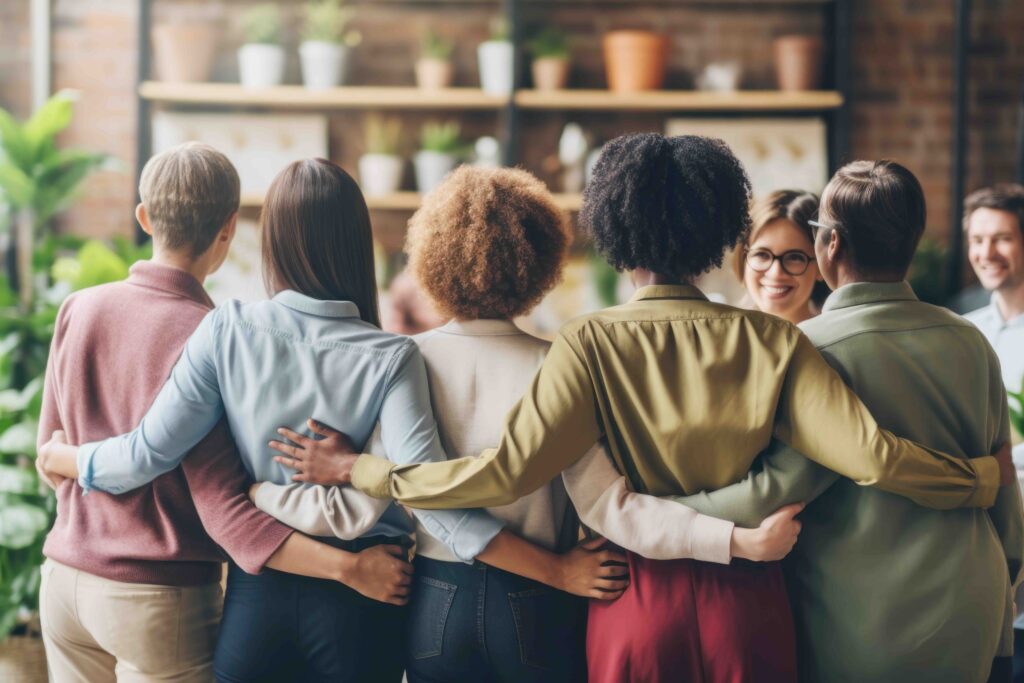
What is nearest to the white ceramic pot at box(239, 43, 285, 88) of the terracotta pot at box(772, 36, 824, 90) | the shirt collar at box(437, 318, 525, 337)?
the terracotta pot at box(772, 36, 824, 90)

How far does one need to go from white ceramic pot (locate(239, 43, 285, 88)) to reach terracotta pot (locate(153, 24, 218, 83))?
153mm

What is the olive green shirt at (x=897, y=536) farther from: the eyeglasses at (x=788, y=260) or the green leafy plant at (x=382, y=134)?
the green leafy plant at (x=382, y=134)

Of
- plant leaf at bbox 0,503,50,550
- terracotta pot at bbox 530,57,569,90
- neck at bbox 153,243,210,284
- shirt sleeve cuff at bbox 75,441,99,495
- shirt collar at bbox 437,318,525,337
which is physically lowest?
plant leaf at bbox 0,503,50,550

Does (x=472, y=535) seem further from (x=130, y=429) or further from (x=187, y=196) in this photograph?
(x=187, y=196)

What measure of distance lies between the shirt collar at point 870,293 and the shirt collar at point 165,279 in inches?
42.5

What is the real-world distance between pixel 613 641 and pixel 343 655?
0.42 metres

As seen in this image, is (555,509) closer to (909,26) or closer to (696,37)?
(696,37)

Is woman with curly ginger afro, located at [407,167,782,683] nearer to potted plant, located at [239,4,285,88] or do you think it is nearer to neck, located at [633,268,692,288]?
neck, located at [633,268,692,288]

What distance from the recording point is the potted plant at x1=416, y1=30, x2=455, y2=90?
14.4ft

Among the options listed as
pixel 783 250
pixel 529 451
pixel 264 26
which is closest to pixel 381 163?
pixel 264 26

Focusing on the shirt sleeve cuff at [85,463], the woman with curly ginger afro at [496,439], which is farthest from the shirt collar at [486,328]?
the shirt sleeve cuff at [85,463]

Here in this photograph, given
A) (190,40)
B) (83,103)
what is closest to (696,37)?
(190,40)

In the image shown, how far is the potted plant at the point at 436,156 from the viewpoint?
4.36m

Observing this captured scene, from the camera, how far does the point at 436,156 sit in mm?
4352
